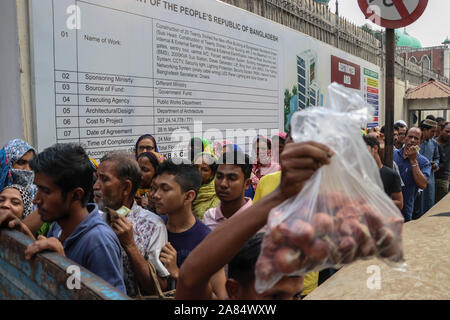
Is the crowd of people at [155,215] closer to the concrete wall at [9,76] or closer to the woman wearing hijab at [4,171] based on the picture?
the woman wearing hijab at [4,171]

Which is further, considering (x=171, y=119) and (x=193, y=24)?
(x=193, y=24)

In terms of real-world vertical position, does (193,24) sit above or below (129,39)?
above

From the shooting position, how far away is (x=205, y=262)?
2.92 ft

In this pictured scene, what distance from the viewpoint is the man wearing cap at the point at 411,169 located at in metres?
4.26

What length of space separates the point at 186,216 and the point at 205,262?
4.06ft

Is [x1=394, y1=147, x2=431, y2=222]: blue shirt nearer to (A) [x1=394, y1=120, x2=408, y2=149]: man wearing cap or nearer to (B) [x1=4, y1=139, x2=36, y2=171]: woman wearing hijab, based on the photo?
(A) [x1=394, y1=120, x2=408, y2=149]: man wearing cap

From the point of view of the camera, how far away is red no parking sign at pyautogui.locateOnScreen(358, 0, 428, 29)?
2.56m

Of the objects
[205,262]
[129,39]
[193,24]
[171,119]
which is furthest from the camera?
[193,24]

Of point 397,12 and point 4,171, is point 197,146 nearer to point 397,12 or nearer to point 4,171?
point 4,171

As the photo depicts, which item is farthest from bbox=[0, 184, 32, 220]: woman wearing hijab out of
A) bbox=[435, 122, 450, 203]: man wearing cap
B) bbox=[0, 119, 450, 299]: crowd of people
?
bbox=[435, 122, 450, 203]: man wearing cap

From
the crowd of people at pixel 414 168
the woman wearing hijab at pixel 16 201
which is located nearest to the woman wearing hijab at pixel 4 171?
the woman wearing hijab at pixel 16 201
